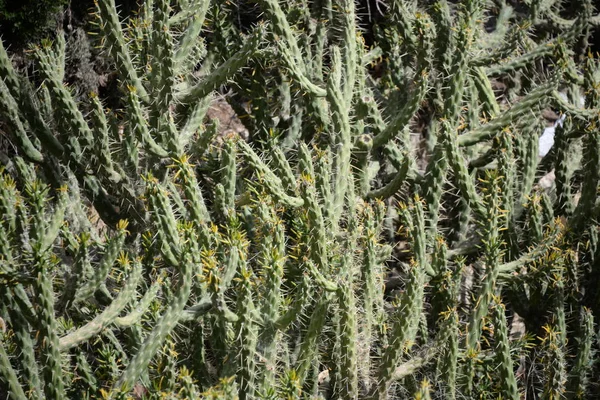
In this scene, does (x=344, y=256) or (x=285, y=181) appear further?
(x=285, y=181)

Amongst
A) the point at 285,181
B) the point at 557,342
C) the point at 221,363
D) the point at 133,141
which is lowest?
the point at 557,342

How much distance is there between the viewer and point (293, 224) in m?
4.59

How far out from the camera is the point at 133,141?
447 cm

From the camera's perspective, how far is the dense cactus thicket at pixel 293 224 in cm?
370

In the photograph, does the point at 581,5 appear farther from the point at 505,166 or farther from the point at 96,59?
the point at 96,59

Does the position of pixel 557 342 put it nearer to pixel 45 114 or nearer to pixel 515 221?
pixel 515 221

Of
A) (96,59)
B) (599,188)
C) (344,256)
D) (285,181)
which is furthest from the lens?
(96,59)

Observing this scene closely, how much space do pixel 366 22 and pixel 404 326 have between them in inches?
141

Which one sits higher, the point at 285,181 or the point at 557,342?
the point at 285,181

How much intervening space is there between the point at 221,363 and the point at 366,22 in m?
3.77

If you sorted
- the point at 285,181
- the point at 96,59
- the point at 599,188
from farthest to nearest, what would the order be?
the point at 96,59 < the point at 599,188 < the point at 285,181

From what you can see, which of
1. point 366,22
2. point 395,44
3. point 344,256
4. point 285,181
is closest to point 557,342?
point 344,256

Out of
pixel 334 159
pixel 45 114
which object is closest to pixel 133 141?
pixel 45 114

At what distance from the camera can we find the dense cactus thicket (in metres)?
3.70
